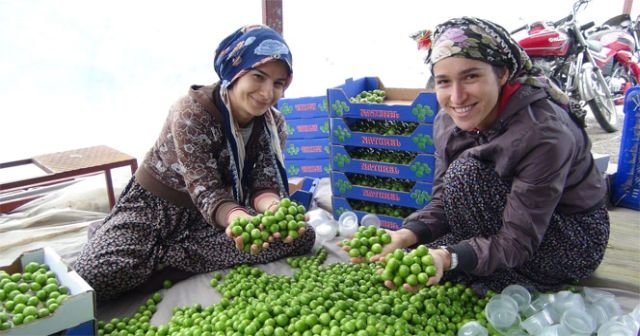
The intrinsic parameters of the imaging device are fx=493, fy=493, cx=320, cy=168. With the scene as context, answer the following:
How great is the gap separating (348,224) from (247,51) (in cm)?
149

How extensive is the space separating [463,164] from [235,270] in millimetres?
1330

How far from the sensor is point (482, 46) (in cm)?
183

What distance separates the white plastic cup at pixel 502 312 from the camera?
2.02 m

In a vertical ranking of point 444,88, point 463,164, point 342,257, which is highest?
point 444,88

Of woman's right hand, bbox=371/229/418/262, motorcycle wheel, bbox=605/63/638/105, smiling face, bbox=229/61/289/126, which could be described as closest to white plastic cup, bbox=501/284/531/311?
woman's right hand, bbox=371/229/418/262

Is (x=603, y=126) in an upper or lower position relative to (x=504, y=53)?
lower

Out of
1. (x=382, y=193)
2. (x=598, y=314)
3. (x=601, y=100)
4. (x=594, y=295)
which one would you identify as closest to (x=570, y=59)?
(x=601, y=100)

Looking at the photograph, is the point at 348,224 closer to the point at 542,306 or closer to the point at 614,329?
the point at 542,306

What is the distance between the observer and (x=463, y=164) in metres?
2.21

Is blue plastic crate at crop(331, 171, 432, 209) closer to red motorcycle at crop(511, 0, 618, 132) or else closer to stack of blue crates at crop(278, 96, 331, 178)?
stack of blue crates at crop(278, 96, 331, 178)

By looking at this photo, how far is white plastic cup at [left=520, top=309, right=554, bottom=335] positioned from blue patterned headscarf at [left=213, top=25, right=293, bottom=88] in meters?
1.55

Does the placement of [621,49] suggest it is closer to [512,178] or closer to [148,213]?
[512,178]

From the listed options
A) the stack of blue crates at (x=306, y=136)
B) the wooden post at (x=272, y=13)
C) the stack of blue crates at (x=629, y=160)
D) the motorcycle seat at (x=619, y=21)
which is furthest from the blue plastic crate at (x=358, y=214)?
the motorcycle seat at (x=619, y=21)

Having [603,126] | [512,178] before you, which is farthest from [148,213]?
[603,126]
